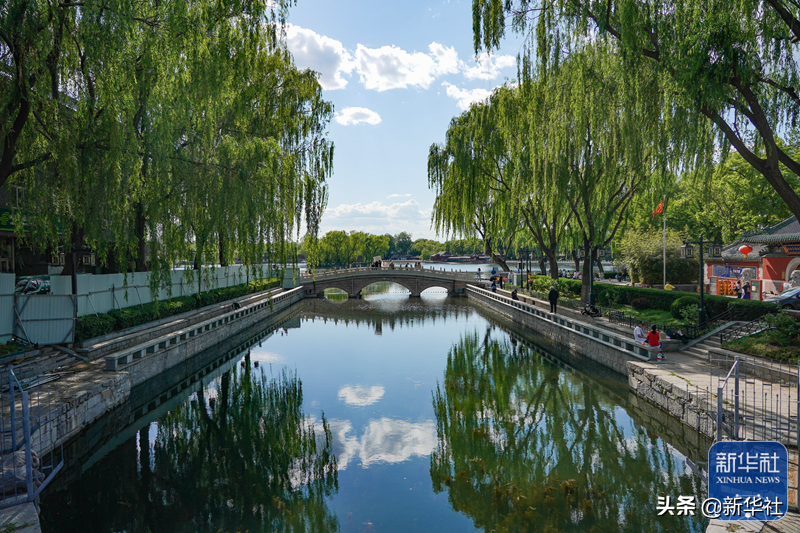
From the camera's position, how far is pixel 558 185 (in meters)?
21.5

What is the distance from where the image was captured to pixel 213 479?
9.09 metres

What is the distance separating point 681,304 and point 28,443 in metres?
20.9

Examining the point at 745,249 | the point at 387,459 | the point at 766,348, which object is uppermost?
the point at 745,249

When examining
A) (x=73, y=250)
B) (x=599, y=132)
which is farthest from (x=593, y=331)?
(x=73, y=250)

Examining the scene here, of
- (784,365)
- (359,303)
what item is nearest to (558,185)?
(784,365)

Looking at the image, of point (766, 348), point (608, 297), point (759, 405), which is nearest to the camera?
point (759, 405)

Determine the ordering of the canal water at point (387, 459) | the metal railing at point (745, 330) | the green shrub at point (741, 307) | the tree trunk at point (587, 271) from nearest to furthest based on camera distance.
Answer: the canal water at point (387, 459) < the metal railing at point (745, 330) < the green shrub at point (741, 307) < the tree trunk at point (587, 271)

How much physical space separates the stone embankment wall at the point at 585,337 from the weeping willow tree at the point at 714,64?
6.39 meters

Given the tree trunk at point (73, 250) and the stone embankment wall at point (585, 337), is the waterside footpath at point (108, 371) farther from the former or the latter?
the stone embankment wall at point (585, 337)

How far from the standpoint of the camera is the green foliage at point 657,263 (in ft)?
94.7

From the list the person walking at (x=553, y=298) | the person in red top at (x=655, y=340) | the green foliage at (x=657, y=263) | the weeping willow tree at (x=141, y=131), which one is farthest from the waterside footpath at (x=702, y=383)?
the weeping willow tree at (x=141, y=131)

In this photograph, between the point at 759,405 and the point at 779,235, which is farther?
the point at 779,235

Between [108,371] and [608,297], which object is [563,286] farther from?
[108,371]

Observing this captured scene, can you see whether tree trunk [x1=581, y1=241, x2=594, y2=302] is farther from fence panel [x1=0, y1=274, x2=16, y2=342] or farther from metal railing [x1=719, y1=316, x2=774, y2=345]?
fence panel [x1=0, y1=274, x2=16, y2=342]
